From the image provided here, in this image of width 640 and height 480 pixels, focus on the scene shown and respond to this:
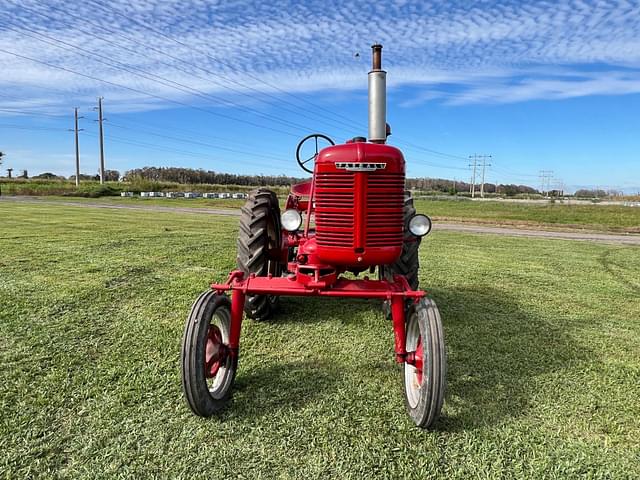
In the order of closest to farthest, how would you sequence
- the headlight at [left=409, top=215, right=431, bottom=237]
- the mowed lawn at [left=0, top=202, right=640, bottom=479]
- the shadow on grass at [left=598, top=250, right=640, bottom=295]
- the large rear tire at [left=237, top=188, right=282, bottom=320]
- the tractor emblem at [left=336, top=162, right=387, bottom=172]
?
the mowed lawn at [left=0, top=202, right=640, bottom=479], the tractor emblem at [left=336, top=162, right=387, bottom=172], the headlight at [left=409, top=215, right=431, bottom=237], the large rear tire at [left=237, top=188, right=282, bottom=320], the shadow on grass at [left=598, top=250, right=640, bottom=295]

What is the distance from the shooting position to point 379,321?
4.81 m

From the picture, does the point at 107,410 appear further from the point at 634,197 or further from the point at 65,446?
the point at 634,197

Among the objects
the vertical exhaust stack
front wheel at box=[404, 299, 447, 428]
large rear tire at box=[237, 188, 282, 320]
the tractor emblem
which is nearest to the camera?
front wheel at box=[404, 299, 447, 428]

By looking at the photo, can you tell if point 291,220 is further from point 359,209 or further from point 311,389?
point 311,389

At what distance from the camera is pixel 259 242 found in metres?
4.17

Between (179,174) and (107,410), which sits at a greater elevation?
(179,174)

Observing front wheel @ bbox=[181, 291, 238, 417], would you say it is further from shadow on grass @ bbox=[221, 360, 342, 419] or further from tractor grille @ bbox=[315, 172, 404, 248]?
tractor grille @ bbox=[315, 172, 404, 248]

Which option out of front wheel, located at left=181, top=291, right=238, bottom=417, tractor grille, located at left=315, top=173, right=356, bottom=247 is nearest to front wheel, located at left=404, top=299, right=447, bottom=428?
tractor grille, located at left=315, top=173, right=356, bottom=247

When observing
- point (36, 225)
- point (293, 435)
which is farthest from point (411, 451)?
point (36, 225)

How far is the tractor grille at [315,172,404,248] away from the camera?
3111 millimetres

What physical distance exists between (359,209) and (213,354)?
1.35 meters

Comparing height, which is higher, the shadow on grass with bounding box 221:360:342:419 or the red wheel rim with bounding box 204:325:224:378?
the red wheel rim with bounding box 204:325:224:378

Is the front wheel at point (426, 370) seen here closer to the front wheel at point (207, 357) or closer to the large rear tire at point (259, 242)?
the front wheel at point (207, 357)

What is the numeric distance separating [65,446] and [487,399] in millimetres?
2598
